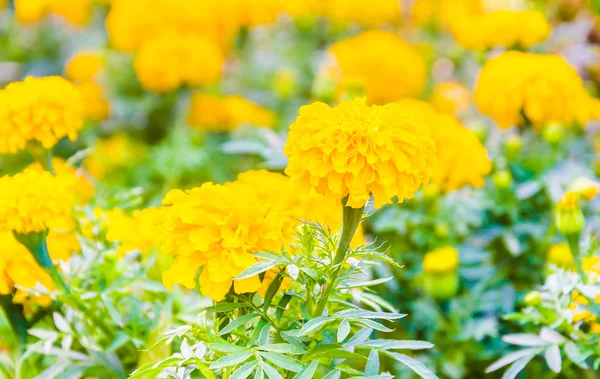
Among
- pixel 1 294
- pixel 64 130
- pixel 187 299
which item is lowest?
pixel 187 299

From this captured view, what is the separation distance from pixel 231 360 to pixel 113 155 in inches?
47.0

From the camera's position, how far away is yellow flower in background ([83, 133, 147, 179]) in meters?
1.75

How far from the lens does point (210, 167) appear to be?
5.69 ft

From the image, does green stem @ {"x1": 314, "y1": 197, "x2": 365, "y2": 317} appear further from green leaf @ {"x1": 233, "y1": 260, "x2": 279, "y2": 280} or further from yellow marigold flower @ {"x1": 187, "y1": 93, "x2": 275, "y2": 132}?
yellow marigold flower @ {"x1": 187, "y1": 93, "x2": 275, "y2": 132}

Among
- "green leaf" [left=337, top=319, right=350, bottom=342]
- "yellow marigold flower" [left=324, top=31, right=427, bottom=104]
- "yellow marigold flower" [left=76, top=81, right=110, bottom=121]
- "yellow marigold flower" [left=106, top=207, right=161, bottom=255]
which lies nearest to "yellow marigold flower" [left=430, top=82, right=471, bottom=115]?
"yellow marigold flower" [left=324, top=31, right=427, bottom=104]

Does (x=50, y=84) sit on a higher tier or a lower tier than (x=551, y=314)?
higher

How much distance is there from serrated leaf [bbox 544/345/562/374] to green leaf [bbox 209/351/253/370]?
453 millimetres

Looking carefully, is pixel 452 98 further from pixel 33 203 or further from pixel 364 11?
pixel 33 203

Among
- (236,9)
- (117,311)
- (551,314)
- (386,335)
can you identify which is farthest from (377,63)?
(117,311)

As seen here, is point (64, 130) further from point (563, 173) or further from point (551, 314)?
point (563, 173)

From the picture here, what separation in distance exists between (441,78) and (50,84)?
4.85 ft

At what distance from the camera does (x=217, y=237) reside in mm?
738

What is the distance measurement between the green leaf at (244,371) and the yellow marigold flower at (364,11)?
1.55m

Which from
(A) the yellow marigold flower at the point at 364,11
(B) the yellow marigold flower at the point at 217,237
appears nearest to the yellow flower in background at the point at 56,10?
(A) the yellow marigold flower at the point at 364,11
